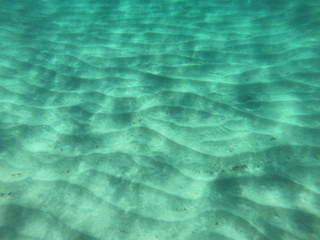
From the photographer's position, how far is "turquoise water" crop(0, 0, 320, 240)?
2.67m

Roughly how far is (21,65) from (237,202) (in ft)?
16.2

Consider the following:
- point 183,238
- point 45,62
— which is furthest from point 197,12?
point 183,238

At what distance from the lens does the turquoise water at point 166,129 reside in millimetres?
2674

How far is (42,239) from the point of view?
255cm

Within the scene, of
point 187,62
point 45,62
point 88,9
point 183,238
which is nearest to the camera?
point 183,238

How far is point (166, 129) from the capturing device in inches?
144

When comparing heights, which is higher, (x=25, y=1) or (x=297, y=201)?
(x=25, y=1)

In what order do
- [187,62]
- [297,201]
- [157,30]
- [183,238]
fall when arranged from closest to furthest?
1. [183,238]
2. [297,201]
3. [187,62]
4. [157,30]

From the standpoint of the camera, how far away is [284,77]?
4.25 metres

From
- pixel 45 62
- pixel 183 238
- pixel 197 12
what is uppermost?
pixel 197 12

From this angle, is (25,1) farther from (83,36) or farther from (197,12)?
(197,12)

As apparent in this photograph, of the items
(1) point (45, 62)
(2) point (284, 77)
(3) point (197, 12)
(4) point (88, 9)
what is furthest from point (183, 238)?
(4) point (88, 9)

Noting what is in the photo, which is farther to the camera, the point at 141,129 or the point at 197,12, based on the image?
the point at 197,12

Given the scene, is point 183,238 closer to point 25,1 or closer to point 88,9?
point 88,9
